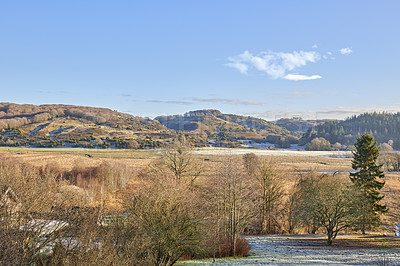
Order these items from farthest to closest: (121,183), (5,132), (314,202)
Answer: (5,132)
(121,183)
(314,202)

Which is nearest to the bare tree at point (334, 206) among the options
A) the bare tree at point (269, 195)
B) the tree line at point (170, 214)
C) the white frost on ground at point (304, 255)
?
the tree line at point (170, 214)

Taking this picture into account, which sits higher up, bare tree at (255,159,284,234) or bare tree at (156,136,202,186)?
bare tree at (156,136,202,186)

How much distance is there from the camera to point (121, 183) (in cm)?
5981

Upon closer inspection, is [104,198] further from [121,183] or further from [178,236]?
[178,236]

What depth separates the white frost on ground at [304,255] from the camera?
21406 mm

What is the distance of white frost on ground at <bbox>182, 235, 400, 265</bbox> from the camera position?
70.2 feet

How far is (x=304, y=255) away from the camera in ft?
80.9

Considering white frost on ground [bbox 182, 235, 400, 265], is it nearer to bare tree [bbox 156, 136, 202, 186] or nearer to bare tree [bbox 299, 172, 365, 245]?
bare tree [bbox 299, 172, 365, 245]

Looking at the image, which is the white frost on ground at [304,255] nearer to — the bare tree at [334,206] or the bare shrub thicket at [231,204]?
the bare shrub thicket at [231,204]

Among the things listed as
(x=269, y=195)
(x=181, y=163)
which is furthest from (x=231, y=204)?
(x=181, y=163)

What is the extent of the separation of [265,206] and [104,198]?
26.8m

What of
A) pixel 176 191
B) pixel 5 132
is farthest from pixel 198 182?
pixel 5 132

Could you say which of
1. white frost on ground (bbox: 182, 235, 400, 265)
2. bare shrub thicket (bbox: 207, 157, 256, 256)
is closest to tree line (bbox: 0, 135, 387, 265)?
bare shrub thicket (bbox: 207, 157, 256, 256)

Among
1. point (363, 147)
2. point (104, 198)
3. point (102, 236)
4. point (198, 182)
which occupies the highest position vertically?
point (363, 147)
